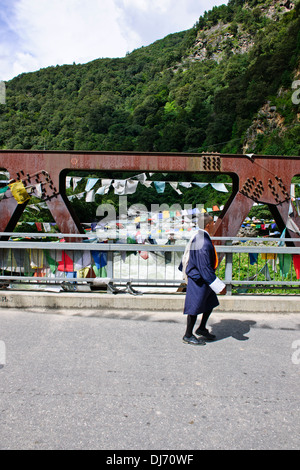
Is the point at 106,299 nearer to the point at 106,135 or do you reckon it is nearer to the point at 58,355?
the point at 58,355

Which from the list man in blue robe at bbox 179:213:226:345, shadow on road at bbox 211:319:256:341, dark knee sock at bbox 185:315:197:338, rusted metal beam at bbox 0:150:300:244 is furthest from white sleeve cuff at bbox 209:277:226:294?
rusted metal beam at bbox 0:150:300:244

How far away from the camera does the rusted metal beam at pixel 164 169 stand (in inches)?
297

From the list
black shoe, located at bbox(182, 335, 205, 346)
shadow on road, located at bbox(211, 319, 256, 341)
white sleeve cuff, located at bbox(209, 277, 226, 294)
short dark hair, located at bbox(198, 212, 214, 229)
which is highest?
short dark hair, located at bbox(198, 212, 214, 229)

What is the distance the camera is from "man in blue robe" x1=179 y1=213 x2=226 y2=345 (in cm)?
471

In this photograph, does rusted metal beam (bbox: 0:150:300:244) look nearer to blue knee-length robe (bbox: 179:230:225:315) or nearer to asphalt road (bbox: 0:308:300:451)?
asphalt road (bbox: 0:308:300:451)

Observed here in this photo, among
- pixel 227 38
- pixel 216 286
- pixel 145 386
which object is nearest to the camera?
pixel 145 386

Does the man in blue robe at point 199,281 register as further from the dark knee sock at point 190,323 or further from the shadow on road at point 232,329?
the shadow on road at point 232,329

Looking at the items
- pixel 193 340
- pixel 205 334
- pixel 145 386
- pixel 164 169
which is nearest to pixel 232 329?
pixel 205 334

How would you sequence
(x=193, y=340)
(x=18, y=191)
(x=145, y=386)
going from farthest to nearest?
1. (x=18, y=191)
2. (x=193, y=340)
3. (x=145, y=386)

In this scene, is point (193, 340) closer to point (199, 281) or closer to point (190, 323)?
point (190, 323)

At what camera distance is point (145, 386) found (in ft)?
12.0

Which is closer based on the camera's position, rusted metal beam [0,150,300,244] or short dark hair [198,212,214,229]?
short dark hair [198,212,214,229]

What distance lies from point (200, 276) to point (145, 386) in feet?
5.44

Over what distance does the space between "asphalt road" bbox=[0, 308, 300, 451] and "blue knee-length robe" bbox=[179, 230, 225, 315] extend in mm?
539
